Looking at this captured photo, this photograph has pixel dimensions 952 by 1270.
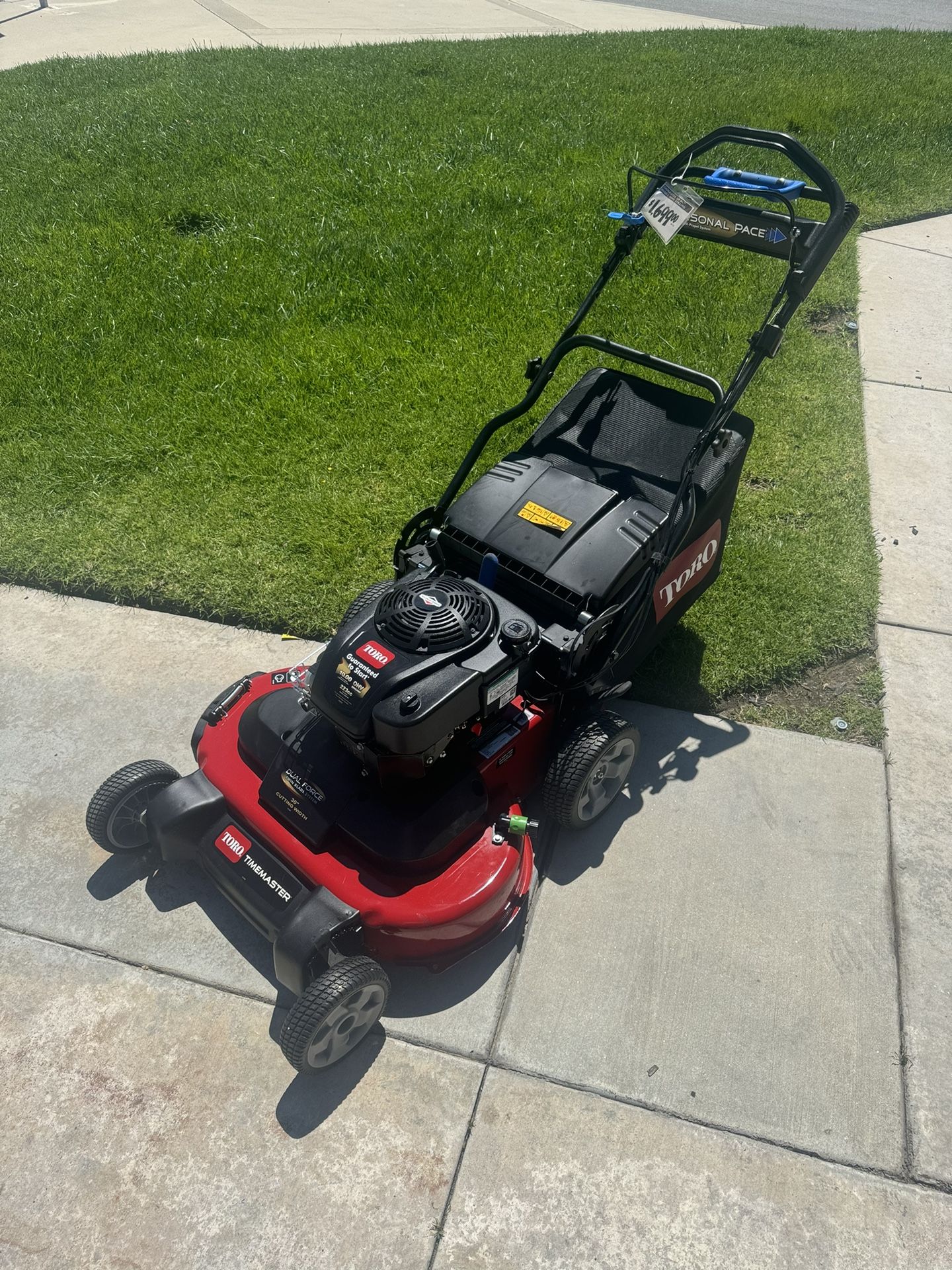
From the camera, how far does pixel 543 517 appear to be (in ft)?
10.1

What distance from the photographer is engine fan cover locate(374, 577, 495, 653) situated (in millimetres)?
2662

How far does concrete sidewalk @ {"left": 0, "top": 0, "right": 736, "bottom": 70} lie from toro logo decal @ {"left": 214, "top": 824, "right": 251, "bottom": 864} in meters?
12.2

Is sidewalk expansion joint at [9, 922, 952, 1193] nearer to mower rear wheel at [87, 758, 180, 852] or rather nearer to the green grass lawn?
mower rear wheel at [87, 758, 180, 852]

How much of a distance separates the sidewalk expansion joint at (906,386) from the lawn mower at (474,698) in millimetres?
2599

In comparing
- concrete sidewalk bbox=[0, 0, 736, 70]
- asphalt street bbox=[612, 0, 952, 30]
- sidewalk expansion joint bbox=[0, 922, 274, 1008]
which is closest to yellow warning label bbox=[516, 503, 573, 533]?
sidewalk expansion joint bbox=[0, 922, 274, 1008]

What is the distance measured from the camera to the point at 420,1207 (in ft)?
8.08

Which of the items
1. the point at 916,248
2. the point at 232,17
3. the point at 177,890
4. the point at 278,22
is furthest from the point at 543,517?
the point at 232,17

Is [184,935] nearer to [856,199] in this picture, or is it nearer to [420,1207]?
[420,1207]

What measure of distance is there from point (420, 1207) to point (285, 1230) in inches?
13.8

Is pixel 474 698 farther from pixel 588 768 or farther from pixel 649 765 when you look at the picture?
pixel 649 765

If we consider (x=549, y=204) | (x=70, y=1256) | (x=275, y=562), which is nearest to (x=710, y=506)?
(x=275, y=562)

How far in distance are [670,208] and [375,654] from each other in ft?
6.43

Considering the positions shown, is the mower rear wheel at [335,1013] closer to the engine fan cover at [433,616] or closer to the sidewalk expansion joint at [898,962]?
the engine fan cover at [433,616]

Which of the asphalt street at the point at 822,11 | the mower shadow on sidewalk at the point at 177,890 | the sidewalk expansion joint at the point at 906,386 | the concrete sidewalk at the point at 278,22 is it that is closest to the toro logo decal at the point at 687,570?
the mower shadow on sidewalk at the point at 177,890
